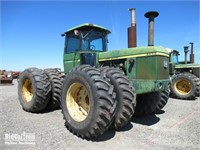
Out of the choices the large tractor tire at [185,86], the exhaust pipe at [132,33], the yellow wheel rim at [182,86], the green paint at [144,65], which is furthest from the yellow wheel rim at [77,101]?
the yellow wheel rim at [182,86]

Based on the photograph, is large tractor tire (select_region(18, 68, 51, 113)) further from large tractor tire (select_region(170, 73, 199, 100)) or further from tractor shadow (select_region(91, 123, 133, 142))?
large tractor tire (select_region(170, 73, 199, 100))

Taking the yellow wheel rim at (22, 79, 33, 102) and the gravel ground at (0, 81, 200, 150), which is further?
the yellow wheel rim at (22, 79, 33, 102)

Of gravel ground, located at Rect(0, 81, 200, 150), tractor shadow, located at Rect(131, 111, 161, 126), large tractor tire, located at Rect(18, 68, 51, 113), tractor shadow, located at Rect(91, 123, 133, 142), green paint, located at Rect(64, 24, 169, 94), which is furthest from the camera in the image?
large tractor tire, located at Rect(18, 68, 51, 113)

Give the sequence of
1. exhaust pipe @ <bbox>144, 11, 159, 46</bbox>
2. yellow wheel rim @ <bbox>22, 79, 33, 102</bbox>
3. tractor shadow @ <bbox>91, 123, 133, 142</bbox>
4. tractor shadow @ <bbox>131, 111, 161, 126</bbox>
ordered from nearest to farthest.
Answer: tractor shadow @ <bbox>91, 123, 133, 142</bbox>, exhaust pipe @ <bbox>144, 11, 159, 46</bbox>, tractor shadow @ <bbox>131, 111, 161, 126</bbox>, yellow wheel rim @ <bbox>22, 79, 33, 102</bbox>

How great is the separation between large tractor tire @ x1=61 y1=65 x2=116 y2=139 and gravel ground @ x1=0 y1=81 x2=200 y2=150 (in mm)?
244

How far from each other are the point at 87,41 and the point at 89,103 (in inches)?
88.0

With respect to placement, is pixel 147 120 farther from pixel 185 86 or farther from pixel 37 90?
pixel 185 86

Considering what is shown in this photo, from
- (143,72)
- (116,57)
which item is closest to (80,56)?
(116,57)

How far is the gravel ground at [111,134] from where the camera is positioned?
3830 millimetres

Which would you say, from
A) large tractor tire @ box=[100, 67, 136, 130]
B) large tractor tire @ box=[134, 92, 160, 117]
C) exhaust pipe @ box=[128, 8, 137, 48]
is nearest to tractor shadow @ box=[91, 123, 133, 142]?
large tractor tire @ box=[100, 67, 136, 130]

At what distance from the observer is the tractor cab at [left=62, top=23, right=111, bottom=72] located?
5.77 metres

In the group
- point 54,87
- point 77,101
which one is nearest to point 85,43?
point 54,87

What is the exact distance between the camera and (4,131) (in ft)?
15.0

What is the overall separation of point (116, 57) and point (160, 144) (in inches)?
91.0
